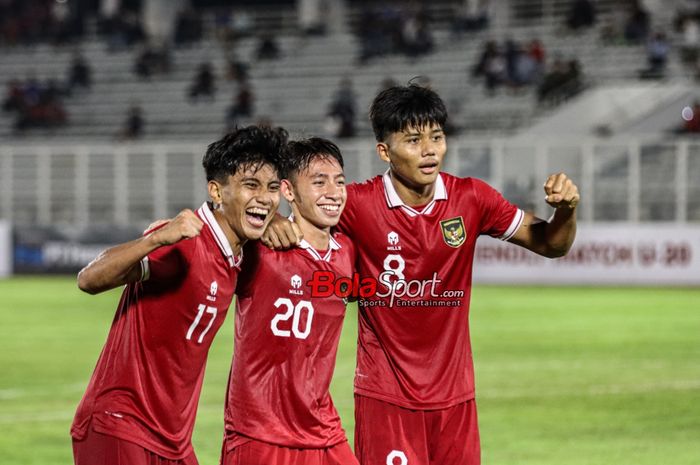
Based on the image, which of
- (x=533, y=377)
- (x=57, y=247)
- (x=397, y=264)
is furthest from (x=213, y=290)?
(x=57, y=247)

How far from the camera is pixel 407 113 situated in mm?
5867

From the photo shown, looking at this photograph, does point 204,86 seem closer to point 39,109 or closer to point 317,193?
point 39,109

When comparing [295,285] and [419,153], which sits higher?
[419,153]

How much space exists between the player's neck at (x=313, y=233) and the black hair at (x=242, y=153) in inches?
15.0

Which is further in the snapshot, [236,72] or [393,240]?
[236,72]

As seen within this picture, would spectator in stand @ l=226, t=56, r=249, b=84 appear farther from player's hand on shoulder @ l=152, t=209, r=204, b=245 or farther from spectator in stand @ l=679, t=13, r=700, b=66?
player's hand on shoulder @ l=152, t=209, r=204, b=245

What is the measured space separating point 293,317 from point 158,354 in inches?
24.0

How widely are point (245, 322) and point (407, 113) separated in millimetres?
1265

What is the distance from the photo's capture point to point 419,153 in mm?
5855

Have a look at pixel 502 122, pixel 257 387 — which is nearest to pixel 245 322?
A: pixel 257 387

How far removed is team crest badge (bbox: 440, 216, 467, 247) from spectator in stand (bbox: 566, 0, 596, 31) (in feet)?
89.3

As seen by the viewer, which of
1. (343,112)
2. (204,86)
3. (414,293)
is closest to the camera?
(414,293)

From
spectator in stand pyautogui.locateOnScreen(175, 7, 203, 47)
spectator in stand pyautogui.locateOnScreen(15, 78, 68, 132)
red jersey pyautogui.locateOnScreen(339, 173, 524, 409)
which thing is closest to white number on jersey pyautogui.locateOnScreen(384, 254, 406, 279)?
red jersey pyautogui.locateOnScreen(339, 173, 524, 409)

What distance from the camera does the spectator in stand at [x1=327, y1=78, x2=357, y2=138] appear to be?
29.6 meters
